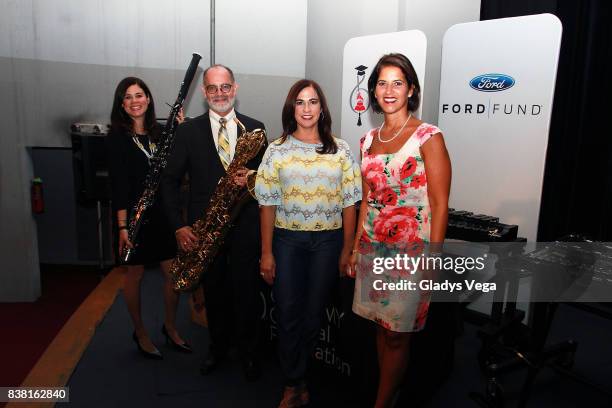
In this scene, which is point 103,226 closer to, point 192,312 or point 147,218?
point 192,312

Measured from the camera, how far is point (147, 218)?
2754mm

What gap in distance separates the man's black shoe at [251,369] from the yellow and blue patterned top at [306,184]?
1016mm

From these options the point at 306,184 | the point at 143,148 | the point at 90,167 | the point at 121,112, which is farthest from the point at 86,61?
the point at 306,184

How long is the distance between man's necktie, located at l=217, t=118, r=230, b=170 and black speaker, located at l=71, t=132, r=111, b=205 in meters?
1.98

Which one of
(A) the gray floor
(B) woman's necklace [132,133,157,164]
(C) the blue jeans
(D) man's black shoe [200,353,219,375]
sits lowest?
(A) the gray floor

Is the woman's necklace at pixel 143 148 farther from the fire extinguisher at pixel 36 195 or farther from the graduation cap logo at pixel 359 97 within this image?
the graduation cap logo at pixel 359 97

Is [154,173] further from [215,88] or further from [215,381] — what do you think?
[215,381]

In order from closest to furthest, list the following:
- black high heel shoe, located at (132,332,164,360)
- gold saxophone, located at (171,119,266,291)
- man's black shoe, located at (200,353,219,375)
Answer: gold saxophone, located at (171,119,266,291), man's black shoe, located at (200,353,219,375), black high heel shoe, located at (132,332,164,360)

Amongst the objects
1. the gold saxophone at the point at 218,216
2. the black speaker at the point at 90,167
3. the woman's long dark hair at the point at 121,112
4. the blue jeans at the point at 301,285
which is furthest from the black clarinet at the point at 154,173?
the black speaker at the point at 90,167

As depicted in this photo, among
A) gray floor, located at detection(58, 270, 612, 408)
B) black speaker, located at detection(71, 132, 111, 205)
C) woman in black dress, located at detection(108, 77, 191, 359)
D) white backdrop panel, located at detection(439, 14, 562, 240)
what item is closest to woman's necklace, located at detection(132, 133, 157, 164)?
woman in black dress, located at detection(108, 77, 191, 359)

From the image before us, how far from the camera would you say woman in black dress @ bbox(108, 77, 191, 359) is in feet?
8.77

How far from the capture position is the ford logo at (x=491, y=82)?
10.2ft

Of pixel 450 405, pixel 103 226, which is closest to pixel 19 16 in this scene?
pixel 103 226

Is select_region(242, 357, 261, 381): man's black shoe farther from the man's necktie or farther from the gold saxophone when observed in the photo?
the man's necktie
